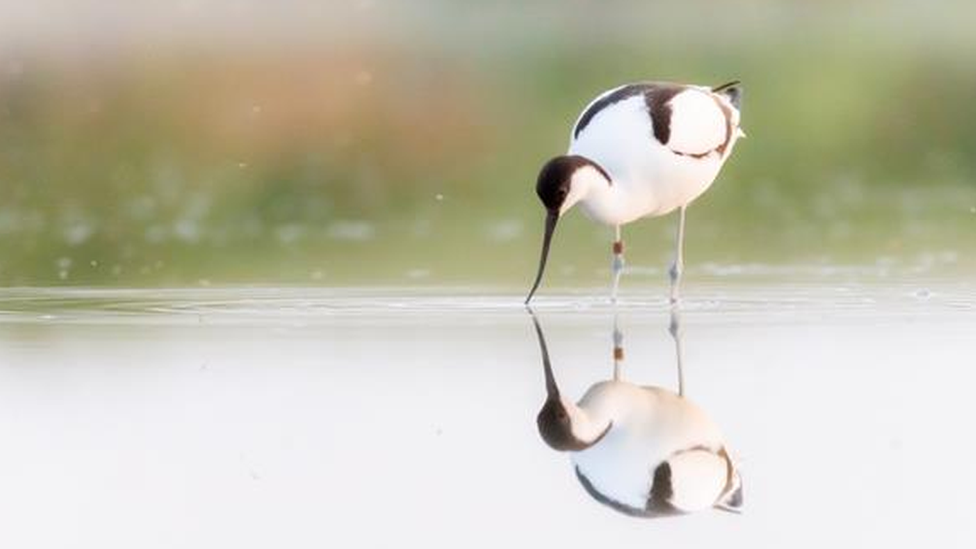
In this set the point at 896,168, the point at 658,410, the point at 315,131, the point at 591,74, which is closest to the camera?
the point at 658,410

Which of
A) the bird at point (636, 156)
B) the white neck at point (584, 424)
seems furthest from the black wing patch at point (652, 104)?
the white neck at point (584, 424)

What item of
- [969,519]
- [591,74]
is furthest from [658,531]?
[591,74]

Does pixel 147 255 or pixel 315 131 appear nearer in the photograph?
pixel 147 255

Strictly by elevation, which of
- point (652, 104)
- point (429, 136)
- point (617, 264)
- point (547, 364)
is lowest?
point (547, 364)

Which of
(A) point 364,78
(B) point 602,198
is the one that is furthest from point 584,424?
(A) point 364,78

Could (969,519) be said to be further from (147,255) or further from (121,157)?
(121,157)

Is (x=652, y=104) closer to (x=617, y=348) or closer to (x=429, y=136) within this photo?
(x=617, y=348)
